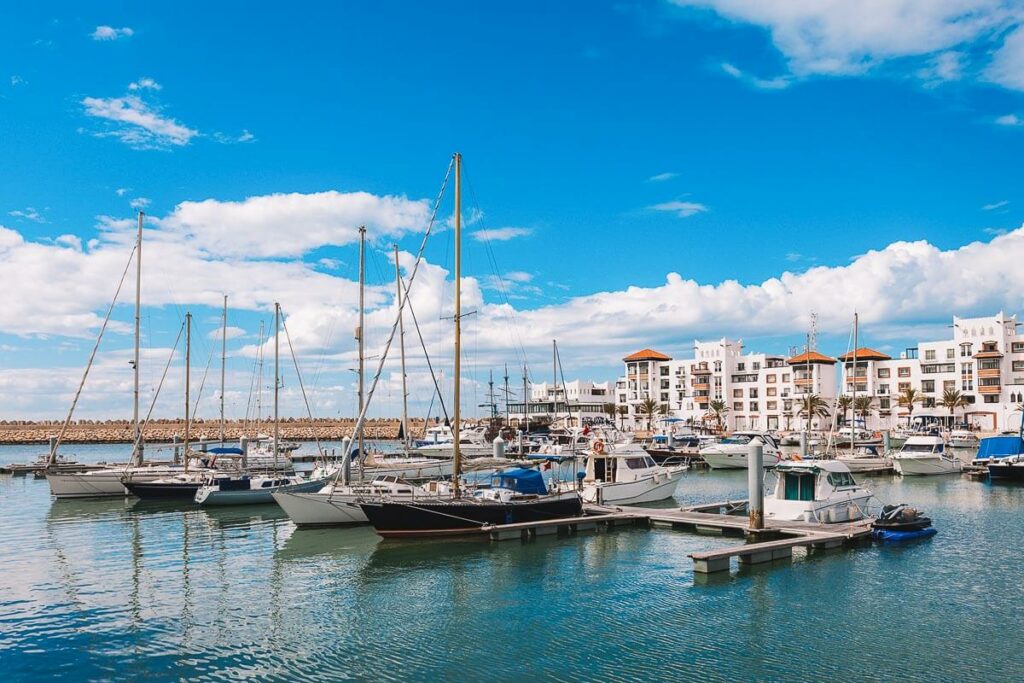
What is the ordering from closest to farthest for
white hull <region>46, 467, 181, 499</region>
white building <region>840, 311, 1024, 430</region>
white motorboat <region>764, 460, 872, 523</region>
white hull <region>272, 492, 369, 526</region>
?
white motorboat <region>764, 460, 872, 523</region>
white hull <region>272, 492, 369, 526</region>
white hull <region>46, 467, 181, 499</region>
white building <region>840, 311, 1024, 430</region>

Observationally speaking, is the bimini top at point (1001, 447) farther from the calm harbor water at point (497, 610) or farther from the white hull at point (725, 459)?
the calm harbor water at point (497, 610)

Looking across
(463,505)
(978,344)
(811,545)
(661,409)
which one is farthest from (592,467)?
(661,409)

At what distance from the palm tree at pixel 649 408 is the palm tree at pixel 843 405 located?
3173 cm

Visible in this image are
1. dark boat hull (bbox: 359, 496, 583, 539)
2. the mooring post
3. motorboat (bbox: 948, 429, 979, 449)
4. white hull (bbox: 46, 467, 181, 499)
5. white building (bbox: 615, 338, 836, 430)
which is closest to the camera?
the mooring post

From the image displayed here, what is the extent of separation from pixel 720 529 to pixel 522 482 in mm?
9478

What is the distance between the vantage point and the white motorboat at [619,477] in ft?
147

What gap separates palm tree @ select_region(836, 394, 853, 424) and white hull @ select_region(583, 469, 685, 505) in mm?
90104

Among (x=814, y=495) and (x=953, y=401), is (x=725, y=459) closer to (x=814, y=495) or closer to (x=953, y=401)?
(x=814, y=495)

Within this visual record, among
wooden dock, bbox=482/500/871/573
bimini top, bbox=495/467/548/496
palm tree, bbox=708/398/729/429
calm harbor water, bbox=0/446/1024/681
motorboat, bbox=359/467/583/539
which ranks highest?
palm tree, bbox=708/398/729/429

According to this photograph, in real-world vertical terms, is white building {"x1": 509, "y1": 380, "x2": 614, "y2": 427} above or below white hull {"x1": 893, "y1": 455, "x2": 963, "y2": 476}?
above

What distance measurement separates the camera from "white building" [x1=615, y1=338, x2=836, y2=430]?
143m

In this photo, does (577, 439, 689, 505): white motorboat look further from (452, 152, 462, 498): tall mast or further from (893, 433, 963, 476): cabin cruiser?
(893, 433, 963, 476): cabin cruiser

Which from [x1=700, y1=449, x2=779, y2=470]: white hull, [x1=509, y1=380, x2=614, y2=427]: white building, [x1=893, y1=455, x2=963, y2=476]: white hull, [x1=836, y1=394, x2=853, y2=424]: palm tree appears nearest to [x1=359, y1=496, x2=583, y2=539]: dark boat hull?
[x1=893, y1=455, x2=963, y2=476]: white hull

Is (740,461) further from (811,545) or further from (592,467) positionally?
(811,545)
